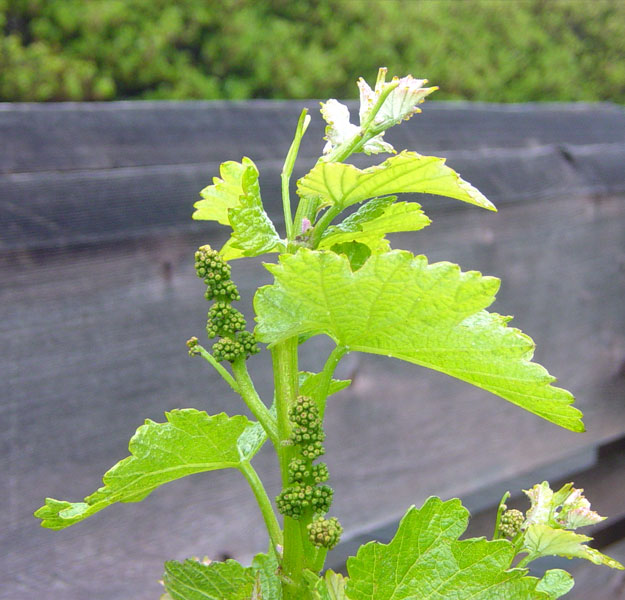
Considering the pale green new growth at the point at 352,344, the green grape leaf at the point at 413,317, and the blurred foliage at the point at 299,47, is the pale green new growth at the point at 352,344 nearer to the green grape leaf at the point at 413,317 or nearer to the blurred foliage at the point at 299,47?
the green grape leaf at the point at 413,317

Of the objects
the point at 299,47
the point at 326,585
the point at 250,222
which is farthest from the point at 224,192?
the point at 299,47

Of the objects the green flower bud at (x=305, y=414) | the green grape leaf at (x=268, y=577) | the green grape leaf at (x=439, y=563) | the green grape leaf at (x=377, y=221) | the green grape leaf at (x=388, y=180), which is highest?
the green grape leaf at (x=388, y=180)

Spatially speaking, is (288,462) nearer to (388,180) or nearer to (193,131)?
(388,180)

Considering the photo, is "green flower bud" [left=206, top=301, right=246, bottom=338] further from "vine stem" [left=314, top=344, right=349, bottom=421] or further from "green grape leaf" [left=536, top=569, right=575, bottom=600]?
"green grape leaf" [left=536, top=569, right=575, bottom=600]

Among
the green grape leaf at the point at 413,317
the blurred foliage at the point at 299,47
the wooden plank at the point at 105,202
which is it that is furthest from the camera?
the blurred foliage at the point at 299,47

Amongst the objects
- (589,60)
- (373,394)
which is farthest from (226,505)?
(589,60)

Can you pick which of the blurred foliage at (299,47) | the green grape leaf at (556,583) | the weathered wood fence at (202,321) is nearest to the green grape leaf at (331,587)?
the green grape leaf at (556,583)

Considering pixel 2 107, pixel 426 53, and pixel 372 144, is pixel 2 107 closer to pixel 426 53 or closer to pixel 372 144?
pixel 372 144
